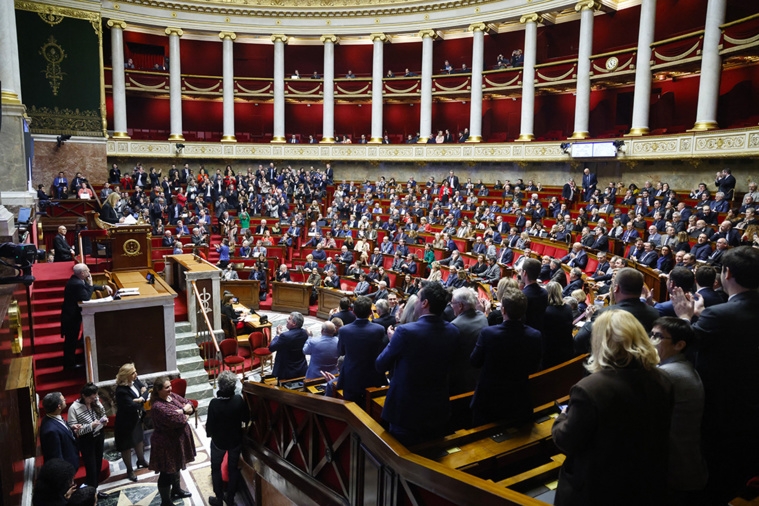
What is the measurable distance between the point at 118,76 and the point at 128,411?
21.1 metres

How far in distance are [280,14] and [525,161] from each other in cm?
1421

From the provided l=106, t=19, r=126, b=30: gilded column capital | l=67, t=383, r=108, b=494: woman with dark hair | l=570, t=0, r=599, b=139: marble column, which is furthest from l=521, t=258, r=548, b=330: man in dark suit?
l=106, t=19, r=126, b=30: gilded column capital

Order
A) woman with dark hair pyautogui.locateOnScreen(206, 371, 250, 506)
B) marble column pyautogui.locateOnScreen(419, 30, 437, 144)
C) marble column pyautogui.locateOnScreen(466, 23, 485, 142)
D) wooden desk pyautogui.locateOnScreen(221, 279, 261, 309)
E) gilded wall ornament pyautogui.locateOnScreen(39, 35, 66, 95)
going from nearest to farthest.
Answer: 1. woman with dark hair pyautogui.locateOnScreen(206, 371, 250, 506)
2. wooden desk pyautogui.locateOnScreen(221, 279, 261, 309)
3. gilded wall ornament pyautogui.locateOnScreen(39, 35, 66, 95)
4. marble column pyautogui.locateOnScreen(466, 23, 485, 142)
5. marble column pyautogui.locateOnScreen(419, 30, 437, 144)

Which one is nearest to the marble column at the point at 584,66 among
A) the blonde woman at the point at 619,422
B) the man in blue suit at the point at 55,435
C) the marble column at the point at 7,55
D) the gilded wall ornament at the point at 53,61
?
the marble column at the point at 7,55

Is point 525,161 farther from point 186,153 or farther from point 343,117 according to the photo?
point 186,153

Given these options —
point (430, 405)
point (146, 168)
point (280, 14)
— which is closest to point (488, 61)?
point (280, 14)

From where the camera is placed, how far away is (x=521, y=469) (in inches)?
116

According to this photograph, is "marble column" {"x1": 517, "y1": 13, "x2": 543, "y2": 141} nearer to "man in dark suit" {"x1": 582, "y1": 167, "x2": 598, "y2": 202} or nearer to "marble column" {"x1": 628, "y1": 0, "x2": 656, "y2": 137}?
"marble column" {"x1": 628, "y1": 0, "x2": 656, "y2": 137}

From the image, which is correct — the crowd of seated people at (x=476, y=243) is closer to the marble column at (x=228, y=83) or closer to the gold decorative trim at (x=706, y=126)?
the marble column at (x=228, y=83)

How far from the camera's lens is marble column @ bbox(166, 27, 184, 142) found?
23391 mm

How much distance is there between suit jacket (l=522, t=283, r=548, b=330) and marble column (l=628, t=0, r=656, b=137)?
16.1 metres

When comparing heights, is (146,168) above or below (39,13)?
below

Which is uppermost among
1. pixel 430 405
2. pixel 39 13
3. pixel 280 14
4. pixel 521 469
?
pixel 280 14

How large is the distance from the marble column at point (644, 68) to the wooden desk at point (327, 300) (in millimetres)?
12152
